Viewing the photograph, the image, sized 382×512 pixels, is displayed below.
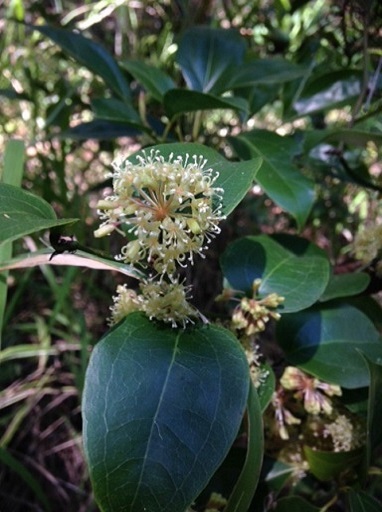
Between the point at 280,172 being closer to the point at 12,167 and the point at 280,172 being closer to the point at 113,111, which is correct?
the point at 113,111

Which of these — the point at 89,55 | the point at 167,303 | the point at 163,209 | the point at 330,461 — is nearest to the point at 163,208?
the point at 163,209

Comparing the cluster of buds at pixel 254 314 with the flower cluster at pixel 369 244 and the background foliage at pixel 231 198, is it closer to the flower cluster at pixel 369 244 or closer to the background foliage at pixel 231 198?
the background foliage at pixel 231 198

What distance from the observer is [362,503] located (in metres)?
0.62

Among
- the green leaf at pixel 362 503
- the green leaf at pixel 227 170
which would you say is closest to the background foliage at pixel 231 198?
the green leaf at pixel 362 503

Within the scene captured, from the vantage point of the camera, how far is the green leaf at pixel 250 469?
0.52m

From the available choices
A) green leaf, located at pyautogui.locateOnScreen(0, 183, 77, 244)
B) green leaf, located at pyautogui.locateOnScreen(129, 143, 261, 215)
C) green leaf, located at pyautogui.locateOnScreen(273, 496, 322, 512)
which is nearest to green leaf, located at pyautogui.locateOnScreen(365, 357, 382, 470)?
green leaf, located at pyautogui.locateOnScreen(273, 496, 322, 512)

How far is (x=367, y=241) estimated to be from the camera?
2.71 ft

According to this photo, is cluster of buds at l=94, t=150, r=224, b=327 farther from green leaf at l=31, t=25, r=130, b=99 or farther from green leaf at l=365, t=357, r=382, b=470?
green leaf at l=31, t=25, r=130, b=99

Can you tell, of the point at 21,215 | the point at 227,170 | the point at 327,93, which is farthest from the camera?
the point at 327,93

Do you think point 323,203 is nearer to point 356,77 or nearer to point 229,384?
point 356,77

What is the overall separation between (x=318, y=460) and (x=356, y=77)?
2.41 feet

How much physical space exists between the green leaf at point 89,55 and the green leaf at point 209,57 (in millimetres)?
121

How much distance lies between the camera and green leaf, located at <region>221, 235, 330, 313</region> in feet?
2.18

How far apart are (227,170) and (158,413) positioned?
10.8 inches
